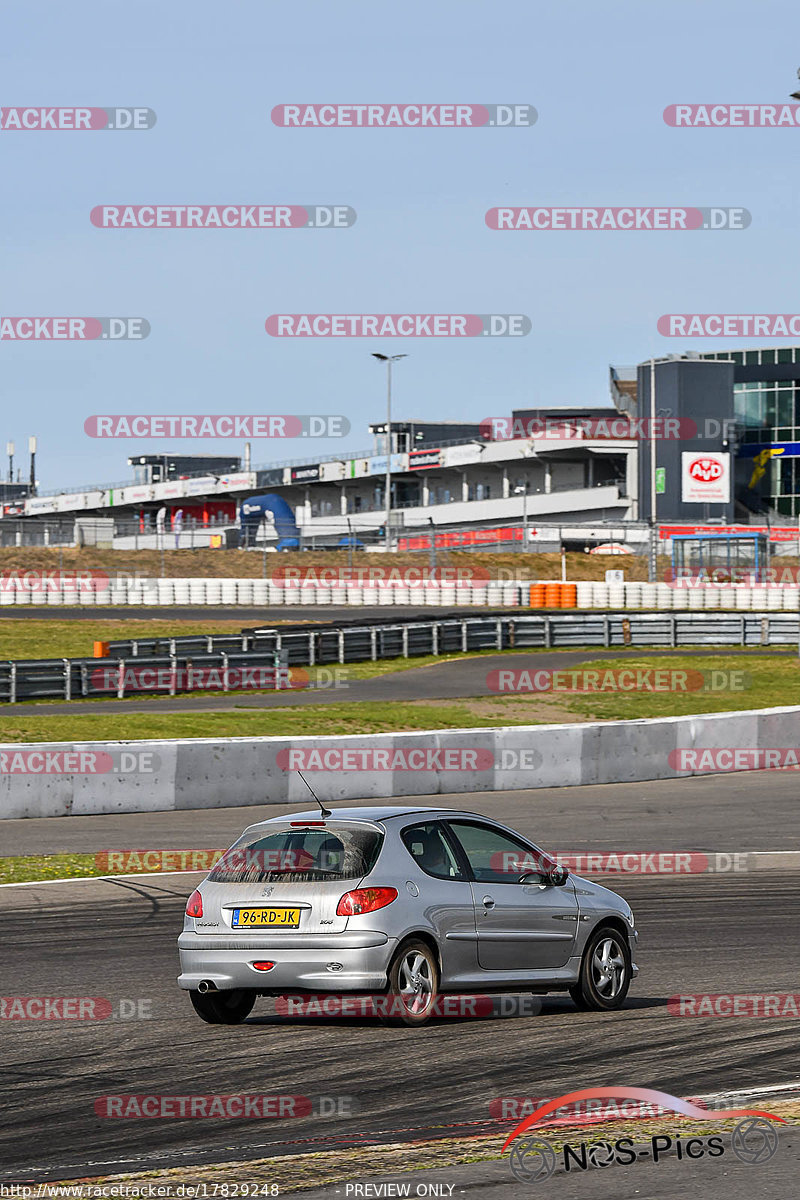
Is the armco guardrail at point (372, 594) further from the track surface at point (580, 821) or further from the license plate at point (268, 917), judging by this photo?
the license plate at point (268, 917)

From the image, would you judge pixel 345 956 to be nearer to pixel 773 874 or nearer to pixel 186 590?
pixel 773 874

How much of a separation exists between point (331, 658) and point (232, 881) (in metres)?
30.6

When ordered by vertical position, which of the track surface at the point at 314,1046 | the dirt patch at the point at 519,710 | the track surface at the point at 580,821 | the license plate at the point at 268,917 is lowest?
the track surface at the point at 580,821

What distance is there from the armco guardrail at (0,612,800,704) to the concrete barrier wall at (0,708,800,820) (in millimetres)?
12164

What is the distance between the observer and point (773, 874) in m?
15.4

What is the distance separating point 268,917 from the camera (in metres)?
8.62

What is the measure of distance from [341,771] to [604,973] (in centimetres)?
1111

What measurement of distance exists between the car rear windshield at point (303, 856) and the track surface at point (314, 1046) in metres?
0.87

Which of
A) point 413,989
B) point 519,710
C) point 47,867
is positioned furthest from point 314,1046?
point 519,710

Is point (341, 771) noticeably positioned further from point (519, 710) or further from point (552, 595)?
point (552, 595)

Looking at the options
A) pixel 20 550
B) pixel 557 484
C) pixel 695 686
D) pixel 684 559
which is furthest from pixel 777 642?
pixel 557 484

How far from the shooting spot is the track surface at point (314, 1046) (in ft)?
21.3

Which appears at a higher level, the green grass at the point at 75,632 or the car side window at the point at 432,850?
the car side window at the point at 432,850

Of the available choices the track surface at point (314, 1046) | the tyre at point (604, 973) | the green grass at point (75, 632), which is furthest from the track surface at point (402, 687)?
the tyre at point (604, 973)
